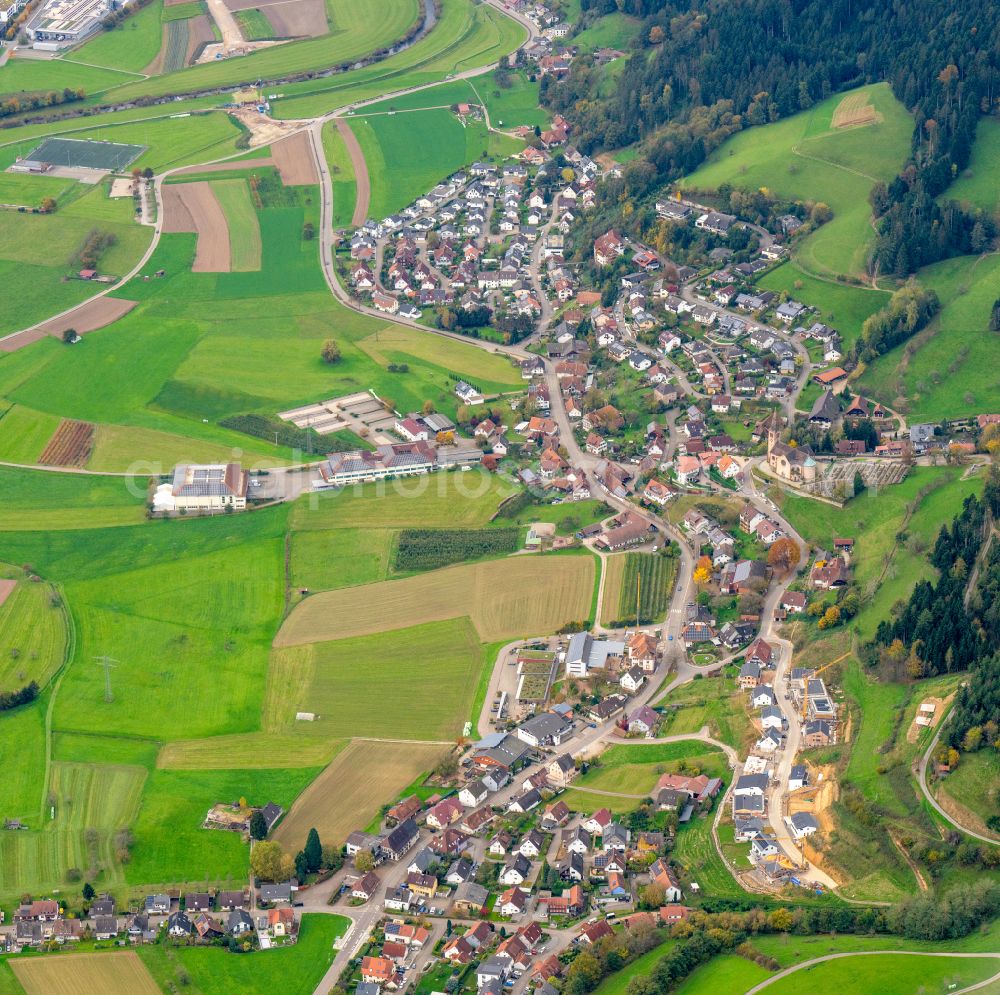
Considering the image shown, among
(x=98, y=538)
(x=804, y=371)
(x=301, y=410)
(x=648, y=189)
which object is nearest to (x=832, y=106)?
(x=648, y=189)

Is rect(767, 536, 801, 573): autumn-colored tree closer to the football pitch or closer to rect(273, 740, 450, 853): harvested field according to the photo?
→ rect(273, 740, 450, 853): harvested field

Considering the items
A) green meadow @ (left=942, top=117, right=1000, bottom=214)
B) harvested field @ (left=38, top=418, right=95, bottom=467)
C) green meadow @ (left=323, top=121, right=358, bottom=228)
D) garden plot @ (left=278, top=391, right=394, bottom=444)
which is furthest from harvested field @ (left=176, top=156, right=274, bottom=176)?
green meadow @ (left=942, top=117, right=1000, bottom=214)

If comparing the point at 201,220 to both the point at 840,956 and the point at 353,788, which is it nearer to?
the point at 353,788

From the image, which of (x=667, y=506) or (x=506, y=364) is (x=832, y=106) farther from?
(x=667, y=506)

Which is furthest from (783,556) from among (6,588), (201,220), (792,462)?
(201,220)

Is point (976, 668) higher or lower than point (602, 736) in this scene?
higher

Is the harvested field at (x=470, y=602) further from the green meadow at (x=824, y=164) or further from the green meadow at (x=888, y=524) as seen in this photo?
the green meadow at (x=824, y=164)

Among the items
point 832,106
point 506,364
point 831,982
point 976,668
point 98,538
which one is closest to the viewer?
point 831,982
